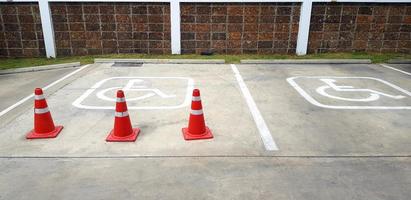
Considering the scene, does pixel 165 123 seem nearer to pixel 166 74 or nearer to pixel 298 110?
pixel 298 110

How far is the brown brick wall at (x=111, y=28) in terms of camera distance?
10.5 meters

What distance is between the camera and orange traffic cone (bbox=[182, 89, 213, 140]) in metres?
4.60

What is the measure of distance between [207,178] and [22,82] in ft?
21.0

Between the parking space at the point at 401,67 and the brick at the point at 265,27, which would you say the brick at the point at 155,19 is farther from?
the parking space at the point at 401,67

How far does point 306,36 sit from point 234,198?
343 inches

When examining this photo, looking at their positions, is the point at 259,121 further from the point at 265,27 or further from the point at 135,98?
the point at 265,27

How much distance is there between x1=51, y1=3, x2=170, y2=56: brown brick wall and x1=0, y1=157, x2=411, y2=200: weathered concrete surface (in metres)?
7.38

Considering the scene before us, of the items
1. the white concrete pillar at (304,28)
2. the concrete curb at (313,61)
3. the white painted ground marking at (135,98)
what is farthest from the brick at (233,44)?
the white painted ground marking at (135,98)

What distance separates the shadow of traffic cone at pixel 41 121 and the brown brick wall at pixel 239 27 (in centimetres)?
675

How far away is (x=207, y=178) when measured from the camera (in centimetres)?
365

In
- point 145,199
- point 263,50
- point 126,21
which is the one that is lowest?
point 145,199

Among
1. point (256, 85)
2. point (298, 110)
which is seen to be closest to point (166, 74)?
point (256, 85)

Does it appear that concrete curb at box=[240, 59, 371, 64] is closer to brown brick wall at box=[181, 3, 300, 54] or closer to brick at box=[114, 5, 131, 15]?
brown brick wall at box=[181, 3, 300, 54]

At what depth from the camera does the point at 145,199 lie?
3270 mm
